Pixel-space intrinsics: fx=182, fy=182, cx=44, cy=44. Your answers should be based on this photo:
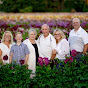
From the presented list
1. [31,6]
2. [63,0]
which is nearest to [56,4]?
[63,0]

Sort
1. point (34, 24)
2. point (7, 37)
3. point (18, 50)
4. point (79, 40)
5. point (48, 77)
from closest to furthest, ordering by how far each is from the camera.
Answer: point (48, 77) < point (18, 50) < point (7, 37) < point (79, 40) < point (34, 24)

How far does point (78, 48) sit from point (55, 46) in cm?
58

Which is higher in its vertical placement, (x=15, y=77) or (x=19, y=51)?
(x=19, y=51)

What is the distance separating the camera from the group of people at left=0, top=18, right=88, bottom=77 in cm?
406

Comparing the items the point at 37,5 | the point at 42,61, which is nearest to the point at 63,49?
the point at 42,61

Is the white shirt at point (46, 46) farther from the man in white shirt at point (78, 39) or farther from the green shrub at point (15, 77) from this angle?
the green shrub at point (15, 77)

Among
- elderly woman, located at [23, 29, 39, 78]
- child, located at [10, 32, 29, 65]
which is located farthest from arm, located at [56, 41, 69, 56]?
child, located at [10, 32, 29, 65]

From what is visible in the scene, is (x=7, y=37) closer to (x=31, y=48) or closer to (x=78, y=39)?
(x=31, y=48)

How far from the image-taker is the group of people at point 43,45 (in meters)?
4.06

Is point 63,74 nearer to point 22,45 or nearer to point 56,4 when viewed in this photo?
point 22,45

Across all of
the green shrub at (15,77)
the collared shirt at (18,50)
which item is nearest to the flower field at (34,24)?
the collared shirt at (18,50)

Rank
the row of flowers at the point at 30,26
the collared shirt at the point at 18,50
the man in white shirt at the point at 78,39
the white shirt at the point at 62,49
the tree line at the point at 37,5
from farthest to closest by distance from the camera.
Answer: the tree line at the point at 37,5, the row of flowers at the point at 30,26, the man in white shirt at the point at 78,39, the white shirt at the point at 62,49, the collared shirt at the point at 18,50

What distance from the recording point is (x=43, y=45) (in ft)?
14.6

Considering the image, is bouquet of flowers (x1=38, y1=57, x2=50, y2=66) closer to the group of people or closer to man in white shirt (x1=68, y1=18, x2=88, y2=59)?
the group of people
